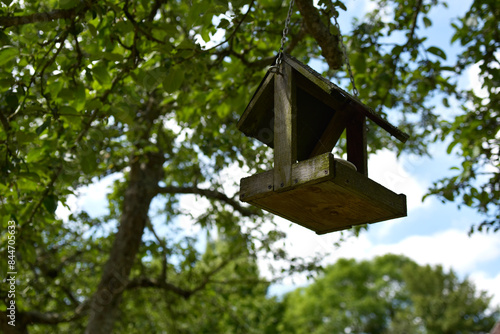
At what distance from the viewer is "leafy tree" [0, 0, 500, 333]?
13.2ft

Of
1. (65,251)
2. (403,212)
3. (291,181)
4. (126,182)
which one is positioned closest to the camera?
(291,181)

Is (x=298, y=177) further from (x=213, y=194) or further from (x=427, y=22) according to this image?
(x=213, y=194)

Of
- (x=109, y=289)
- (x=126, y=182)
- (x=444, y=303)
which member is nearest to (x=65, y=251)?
(x=126, y=182)

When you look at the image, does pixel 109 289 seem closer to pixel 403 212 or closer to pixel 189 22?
pixel 189 22

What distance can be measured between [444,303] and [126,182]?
32370 millimetres

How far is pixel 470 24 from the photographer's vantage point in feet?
20.9

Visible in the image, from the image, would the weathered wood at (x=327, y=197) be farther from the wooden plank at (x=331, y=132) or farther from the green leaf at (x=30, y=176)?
the green leaf at (x=30, y=176)

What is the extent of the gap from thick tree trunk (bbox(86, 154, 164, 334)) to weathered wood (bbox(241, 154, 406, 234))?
166 inches

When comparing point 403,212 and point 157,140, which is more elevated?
point 157,140

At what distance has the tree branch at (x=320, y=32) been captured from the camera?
4207 mm

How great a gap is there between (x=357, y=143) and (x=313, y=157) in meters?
0.61

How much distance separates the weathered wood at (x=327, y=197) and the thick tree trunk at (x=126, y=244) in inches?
166

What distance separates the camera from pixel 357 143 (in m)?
3.40

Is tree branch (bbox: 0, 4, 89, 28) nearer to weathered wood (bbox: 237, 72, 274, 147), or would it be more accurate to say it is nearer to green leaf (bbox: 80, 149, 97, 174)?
green leaf (bbox: 80, 149, 97, 174)
